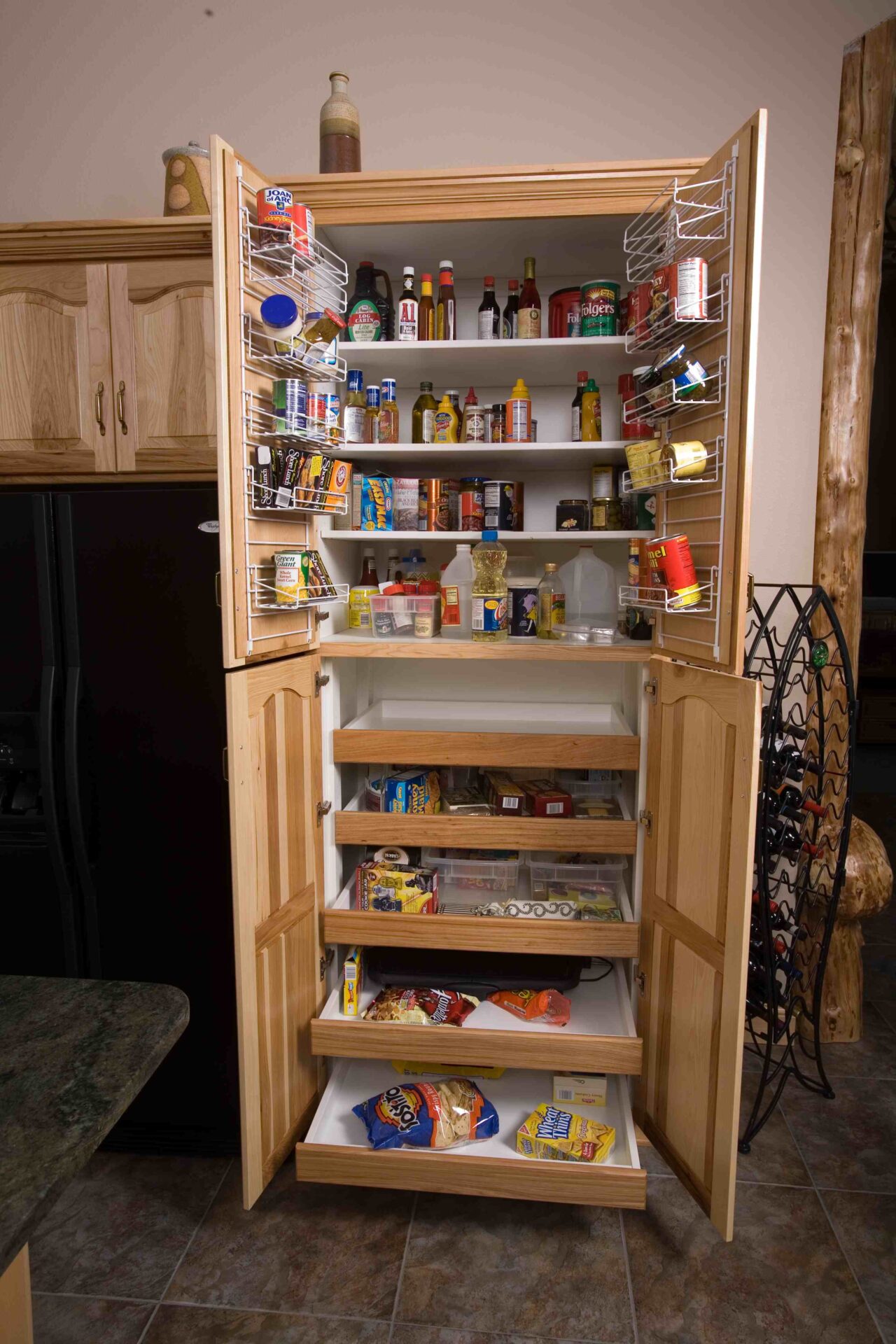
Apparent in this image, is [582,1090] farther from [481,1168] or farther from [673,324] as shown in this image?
[673,324]

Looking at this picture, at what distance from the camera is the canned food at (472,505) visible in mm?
2049

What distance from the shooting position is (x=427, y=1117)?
5.74ft

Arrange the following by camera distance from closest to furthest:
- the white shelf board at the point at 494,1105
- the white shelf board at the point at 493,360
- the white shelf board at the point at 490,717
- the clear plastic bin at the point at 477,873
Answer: the white shelf board at the point at 494,1105 < the white shelf board at the point at 493,360 < the clear plastic bin at the point at 477,873 < the white shelf board at the point at 490,717

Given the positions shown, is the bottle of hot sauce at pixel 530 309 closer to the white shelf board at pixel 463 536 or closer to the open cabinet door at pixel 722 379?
the open cabinet door at pixel 722 379

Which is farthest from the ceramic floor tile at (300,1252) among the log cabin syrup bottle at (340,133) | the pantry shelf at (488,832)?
the log cabin syrup bottle at (340,133)

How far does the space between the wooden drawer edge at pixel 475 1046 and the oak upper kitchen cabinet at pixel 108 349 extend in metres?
1.33

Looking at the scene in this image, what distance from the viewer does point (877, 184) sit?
2119 mm

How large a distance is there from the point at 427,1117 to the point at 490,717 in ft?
3.26

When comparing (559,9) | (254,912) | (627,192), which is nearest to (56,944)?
(254,912)

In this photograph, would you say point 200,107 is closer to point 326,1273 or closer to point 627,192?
point 627,192

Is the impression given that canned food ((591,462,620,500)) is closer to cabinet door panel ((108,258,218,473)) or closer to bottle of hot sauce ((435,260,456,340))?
bottle of hot sauce ((435,260,456,340))

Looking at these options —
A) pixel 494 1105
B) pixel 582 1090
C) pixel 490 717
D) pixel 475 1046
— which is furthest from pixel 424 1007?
pixel 490 717

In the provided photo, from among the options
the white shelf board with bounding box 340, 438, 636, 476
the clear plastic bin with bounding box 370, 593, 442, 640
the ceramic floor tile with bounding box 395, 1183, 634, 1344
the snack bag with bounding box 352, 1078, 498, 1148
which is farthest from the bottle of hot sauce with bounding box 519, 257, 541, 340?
the ceramic floor tile with bounding box 395, 1183, 634, 1344

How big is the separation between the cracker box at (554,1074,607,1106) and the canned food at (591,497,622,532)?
129 cm
